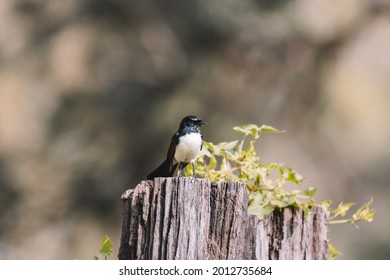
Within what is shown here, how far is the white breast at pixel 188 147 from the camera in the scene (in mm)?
2803

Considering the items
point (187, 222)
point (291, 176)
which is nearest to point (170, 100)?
point (291, 176)

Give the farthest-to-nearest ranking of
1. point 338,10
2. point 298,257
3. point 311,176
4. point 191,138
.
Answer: point 338,10
point 311,176
point 191,138
point 298,257

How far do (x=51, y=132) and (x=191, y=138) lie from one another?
3.79 meters

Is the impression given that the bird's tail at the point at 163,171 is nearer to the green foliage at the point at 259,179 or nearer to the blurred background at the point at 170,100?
the green foliage at the point at 259,179

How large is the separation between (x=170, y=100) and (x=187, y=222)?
4452 mm

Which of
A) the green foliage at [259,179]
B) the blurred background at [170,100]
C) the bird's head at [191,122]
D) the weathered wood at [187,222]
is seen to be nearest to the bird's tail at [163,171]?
the bird's head at [191,122]

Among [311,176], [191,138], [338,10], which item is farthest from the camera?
[338,10]

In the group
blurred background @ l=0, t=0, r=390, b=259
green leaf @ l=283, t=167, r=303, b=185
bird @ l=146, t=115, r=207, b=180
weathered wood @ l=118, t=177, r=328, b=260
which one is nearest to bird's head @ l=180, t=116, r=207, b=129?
bird @ l=146, t=115, r=207, b=180

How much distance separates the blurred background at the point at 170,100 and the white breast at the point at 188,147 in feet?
10.0

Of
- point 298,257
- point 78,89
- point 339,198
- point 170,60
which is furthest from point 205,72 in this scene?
point 298,257

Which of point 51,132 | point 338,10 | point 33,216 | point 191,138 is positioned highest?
point 338,10

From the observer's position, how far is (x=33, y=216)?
6391 mm

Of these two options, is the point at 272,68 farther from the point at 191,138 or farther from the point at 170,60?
Result: the point at 191,138

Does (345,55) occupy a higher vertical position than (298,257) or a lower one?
higher
